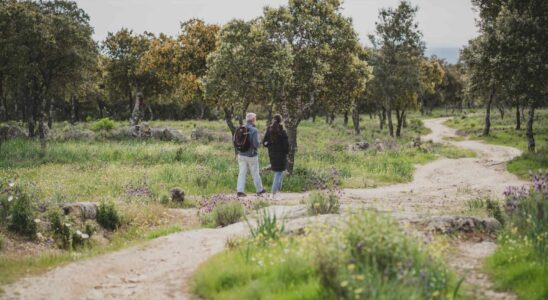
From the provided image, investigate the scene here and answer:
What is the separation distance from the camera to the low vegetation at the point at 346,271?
5586mm

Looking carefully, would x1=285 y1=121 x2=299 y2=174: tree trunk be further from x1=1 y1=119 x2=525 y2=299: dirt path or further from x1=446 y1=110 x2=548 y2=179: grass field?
x1=446 y1=110 x2=548 y2=179: grass field

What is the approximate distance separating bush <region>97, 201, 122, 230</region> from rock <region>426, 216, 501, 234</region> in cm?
794

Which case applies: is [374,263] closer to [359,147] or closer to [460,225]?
[460,225]

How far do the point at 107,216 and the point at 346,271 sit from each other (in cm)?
856

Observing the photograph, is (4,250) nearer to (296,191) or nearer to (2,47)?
(296,191)

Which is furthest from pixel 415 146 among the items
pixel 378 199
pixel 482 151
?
pixel 378 199

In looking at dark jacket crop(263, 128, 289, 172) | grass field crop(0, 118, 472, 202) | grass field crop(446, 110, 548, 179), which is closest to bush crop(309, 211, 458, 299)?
grass field crop(0, 118, 472, 202)

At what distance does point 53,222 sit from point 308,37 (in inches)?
571

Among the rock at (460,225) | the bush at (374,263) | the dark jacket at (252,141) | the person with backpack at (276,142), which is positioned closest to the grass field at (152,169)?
the dark jacket at (252,141)

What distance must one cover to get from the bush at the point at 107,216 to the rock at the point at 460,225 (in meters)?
7.94

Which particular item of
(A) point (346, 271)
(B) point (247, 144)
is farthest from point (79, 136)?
(A) point (346, 271)

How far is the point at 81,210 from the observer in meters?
12.5

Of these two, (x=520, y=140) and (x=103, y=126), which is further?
(x=520, y=140)

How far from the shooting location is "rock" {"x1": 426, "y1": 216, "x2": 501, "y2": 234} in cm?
905
